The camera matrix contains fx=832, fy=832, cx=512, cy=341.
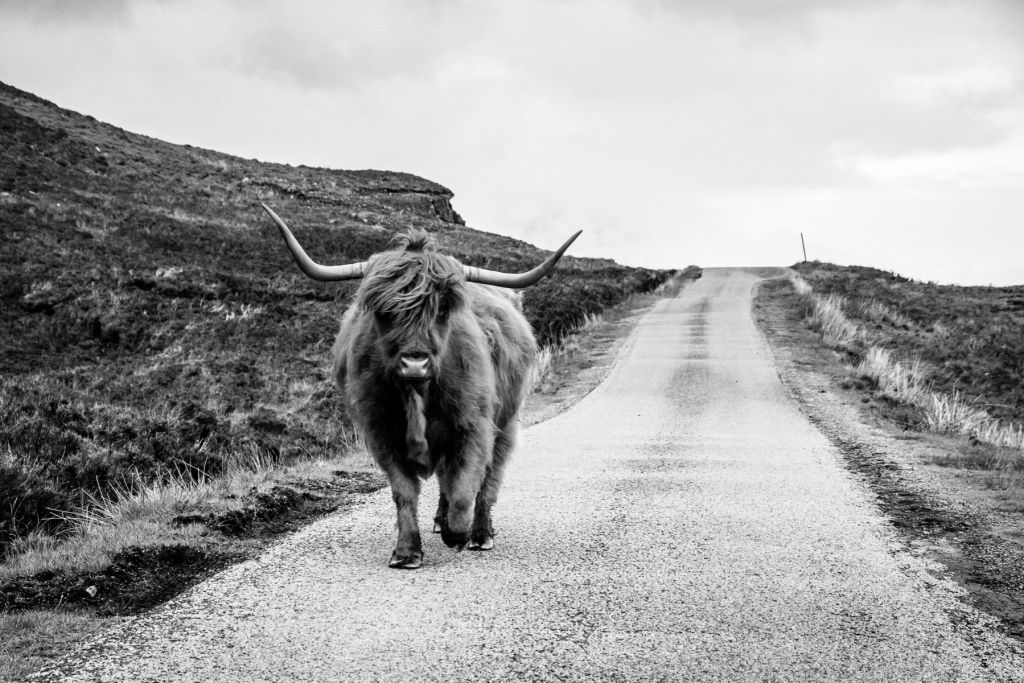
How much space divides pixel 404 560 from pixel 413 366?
1.35 metres

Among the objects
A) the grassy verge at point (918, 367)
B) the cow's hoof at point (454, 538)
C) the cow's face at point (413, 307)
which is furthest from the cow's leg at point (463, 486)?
the grassy verge at point (918, 367)

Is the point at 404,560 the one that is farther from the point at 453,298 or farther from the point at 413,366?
the point at 453,298

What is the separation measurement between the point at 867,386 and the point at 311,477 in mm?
12075

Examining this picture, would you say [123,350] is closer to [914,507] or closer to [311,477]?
[311,477]

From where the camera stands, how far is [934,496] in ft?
24.9

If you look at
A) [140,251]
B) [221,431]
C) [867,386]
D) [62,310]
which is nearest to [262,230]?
[140,251]

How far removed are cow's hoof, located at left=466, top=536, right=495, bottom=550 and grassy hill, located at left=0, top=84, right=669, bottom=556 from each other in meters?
4.68

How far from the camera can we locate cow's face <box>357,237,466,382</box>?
16.3 feet

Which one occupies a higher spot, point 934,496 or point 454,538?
point 454,538

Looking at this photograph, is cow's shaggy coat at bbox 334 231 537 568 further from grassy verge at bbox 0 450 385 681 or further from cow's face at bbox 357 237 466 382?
grassy verge at bbox 0 450 385 681

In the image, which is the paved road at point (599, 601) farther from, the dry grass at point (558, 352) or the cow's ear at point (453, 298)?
the dry grass at point (558, 352)

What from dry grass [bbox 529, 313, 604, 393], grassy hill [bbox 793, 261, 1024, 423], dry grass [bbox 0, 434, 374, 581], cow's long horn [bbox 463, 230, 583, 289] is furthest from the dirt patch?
dry grass [bbox 0, 434, 374, 581]

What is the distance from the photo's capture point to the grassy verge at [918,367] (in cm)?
1163

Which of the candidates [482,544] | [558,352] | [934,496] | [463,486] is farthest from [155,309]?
[934,496]
